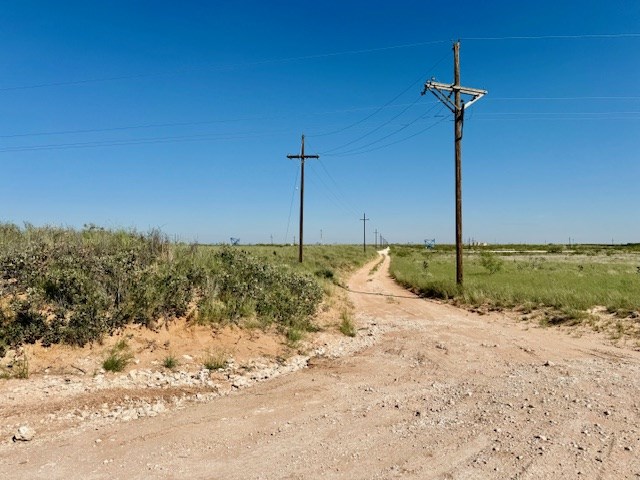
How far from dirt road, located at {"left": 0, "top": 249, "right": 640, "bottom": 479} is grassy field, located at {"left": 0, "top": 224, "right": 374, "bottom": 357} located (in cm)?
295

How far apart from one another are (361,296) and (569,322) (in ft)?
31.5

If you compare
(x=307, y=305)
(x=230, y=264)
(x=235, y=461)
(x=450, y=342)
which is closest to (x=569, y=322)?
(x=450, y=342)

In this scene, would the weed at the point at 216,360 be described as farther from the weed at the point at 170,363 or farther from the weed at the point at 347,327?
the weed at the point at 347,327

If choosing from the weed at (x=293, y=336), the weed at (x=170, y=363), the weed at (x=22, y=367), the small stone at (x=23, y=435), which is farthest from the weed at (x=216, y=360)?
the small stone at (x=23, y=435)

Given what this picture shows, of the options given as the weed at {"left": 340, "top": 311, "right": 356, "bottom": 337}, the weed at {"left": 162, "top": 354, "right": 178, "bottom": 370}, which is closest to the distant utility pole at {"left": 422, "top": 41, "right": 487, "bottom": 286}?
the weed at {"left": 340, "top": 311, "right": 356, "bottom": 337}

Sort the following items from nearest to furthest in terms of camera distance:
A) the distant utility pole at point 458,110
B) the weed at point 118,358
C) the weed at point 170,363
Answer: the weed at point 118,358
the weed at point 170,363
the distant utility pole at point 458,110

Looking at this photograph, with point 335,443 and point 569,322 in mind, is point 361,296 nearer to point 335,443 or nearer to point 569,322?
point 569,322

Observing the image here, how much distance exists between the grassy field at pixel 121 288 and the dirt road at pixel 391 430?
2951mm

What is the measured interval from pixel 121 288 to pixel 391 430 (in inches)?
249

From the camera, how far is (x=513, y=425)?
500 centimetres

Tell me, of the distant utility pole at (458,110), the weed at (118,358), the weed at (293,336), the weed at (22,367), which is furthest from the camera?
the distant utility pole at (458,110)

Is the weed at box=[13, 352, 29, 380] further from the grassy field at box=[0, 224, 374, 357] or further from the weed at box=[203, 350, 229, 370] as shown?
the weed at box=[203, 350, 229, 370]

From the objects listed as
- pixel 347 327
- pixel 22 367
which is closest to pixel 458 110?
pixel 347 327

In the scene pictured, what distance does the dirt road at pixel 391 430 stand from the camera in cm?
411
